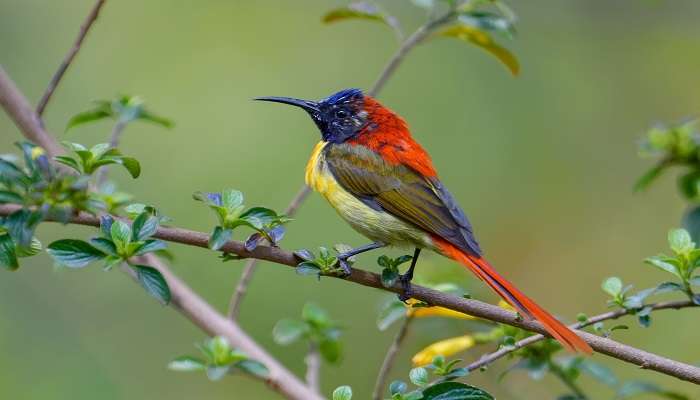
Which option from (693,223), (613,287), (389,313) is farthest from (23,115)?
(693,223)

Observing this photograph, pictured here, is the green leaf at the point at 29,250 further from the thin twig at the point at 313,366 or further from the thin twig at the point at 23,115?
the thin twig at the point at 313,366

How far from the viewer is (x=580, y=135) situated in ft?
23.8

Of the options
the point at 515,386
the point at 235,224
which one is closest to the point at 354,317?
the point at 515,386

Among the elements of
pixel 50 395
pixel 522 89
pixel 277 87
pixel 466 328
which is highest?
pixel 522 89

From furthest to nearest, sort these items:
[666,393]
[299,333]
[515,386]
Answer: [515,386]
[299,333]
[666,393]

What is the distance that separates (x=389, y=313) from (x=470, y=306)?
0.69 m

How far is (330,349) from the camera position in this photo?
11.3ft

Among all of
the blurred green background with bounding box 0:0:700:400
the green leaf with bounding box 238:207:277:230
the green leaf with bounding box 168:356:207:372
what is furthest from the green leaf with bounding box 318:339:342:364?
the blurred green background with bounding box 0:0:700:400

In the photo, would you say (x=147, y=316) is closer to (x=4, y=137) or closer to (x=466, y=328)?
(x=4, y=137)

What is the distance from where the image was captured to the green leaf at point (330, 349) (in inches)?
135

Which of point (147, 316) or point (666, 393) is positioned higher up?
point (666, 393)

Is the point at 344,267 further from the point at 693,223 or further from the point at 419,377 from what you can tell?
the point at 693,223

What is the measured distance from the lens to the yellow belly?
3619 mm

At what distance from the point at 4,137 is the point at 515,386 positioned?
3813 mm
